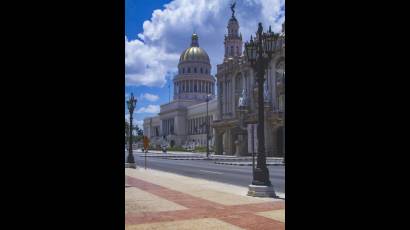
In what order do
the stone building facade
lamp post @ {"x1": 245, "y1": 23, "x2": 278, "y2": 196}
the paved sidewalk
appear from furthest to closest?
the stone building facade, lamp post @ {"x1": 245, "y1": 23, "x2": 278, "y2": 196}, the paved sidewalk

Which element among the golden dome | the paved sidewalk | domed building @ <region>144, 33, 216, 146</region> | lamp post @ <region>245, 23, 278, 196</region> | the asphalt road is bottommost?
the asphalt road

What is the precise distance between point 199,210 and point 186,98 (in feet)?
459

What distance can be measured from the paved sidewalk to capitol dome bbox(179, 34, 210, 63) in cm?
13824

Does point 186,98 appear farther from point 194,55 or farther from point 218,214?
point 218,214

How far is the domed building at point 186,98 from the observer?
138 metres

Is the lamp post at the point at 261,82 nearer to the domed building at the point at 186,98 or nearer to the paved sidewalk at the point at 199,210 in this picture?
the paved sidewalk at the point at 199,210

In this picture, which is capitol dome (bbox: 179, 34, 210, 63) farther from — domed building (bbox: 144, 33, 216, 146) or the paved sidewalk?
the paved sidewalk

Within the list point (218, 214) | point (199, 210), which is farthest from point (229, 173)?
point (218, 214)

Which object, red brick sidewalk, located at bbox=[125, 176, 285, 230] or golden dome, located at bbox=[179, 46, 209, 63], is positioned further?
golden dome, located at bbox=[179, 46, 209, 63]

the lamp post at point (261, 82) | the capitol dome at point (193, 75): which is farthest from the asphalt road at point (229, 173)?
the capitol dome at point (193, 75)

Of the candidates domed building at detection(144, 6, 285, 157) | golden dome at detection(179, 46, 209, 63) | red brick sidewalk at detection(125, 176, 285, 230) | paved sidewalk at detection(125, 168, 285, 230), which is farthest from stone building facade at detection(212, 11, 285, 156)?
golden dome at detection(179, 46, 209, 63)

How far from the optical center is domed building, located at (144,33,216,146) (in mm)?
138375
